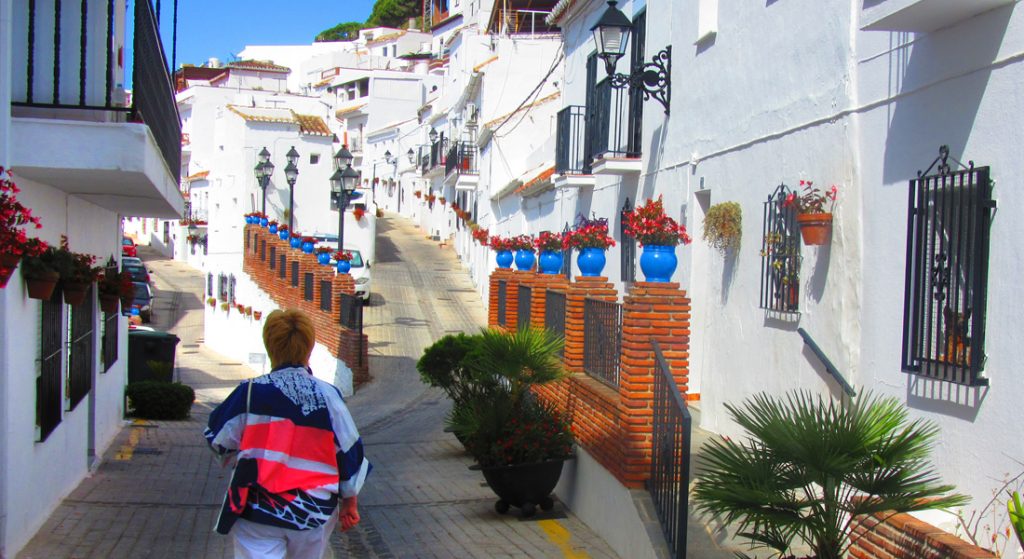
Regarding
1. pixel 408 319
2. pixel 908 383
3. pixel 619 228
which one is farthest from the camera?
pixel 408 319

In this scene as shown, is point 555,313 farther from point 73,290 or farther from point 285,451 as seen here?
point 285,451

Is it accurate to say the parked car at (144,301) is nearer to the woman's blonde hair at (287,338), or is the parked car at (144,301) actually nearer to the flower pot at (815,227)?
the flower pot at (815,227)

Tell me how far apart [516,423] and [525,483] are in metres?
0.56

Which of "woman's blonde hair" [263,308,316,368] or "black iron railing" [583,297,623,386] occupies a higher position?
"woman's blonde hair" [263,308,316,368]

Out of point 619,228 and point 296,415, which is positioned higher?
point 619,228

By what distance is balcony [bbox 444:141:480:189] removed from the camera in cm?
3709

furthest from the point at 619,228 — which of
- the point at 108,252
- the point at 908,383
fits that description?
the point at 908,383

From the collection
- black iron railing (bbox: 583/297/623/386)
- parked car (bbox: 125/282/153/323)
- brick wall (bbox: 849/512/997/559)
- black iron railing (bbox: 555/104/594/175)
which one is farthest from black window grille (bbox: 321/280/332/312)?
brick wall (bbox: 849/512/997/559)

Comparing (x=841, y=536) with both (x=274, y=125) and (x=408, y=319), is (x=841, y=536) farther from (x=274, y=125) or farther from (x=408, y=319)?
(x=274, y=125)

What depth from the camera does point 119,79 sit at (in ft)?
38.3

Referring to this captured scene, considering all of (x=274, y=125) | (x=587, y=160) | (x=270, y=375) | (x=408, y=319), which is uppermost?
(x=274, y=125)

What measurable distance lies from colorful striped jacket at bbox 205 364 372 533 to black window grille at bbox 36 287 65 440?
394cm

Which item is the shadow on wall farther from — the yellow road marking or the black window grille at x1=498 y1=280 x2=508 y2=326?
the black window grille at x1=498 y1=280 x2=508 y2=326

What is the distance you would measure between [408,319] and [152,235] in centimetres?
3285
